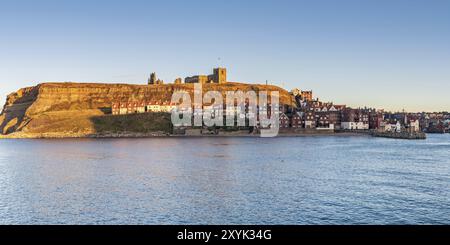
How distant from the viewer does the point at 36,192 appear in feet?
148

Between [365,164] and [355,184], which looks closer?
[355,184]

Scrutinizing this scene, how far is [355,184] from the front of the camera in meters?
48.4

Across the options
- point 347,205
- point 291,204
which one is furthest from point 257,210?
point 347,205

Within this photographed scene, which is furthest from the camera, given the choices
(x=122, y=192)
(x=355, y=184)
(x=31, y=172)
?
(x=31, y=172)

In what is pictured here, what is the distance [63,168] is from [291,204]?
4527cm
